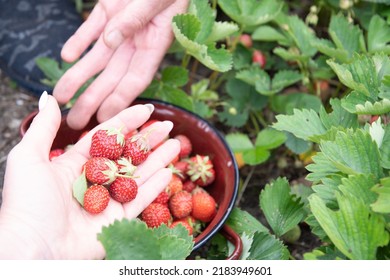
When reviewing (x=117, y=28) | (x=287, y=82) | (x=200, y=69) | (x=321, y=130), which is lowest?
(x=200, y=69)

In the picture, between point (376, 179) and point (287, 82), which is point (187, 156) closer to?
point (287, 82)

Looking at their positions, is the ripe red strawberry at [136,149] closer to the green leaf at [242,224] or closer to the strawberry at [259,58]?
the green leaf at [242,224]

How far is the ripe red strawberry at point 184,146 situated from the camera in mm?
1479

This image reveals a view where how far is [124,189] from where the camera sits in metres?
1.19

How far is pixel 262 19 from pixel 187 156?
0.44m

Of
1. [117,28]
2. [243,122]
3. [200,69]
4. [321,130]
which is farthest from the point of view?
[200,69]

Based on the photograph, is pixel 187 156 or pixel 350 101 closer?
pixel 350 101

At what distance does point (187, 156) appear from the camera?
→ 59.4 inches

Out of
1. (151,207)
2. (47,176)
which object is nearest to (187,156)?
(151,207)

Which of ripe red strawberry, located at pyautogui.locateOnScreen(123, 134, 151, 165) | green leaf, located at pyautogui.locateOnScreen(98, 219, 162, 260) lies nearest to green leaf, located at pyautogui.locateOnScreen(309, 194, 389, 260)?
green leaf, located at pyautogui.locateOnScreen(98, 219, 162, 260)

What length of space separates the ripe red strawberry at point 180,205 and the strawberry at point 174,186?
18 millimetres

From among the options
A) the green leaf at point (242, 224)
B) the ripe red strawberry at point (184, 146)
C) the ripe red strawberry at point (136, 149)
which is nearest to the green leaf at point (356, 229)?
the green leaf at point (242, 224)

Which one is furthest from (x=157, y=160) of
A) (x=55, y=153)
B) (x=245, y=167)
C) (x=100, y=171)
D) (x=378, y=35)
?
(x=378, y=35)

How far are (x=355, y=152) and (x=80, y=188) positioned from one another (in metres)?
0.56
